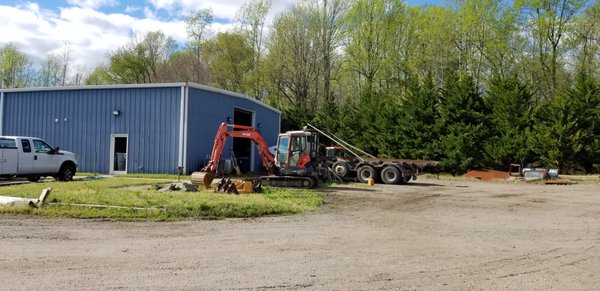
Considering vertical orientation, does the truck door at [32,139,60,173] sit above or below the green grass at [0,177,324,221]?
above

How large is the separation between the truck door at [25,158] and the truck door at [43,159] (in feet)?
0.57

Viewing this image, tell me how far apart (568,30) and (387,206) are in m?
31.7

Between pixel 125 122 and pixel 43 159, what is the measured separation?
621 centimetres

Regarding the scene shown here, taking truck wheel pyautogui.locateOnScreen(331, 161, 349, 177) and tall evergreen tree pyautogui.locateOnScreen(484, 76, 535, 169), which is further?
tall evergreen tree pyautogui.locateOnScreen(484, 76, 535, 169)

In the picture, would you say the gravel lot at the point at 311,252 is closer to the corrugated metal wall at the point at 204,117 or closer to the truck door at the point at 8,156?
the truck door at the point at 8,156

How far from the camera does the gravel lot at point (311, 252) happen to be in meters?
6.00

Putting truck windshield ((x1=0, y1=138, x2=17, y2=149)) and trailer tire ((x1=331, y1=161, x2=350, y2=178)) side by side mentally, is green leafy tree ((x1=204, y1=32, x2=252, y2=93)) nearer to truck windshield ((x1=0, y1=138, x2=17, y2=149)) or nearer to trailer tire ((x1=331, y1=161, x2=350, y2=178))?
trailer tire ((x1=331, y1=161, x2=350, y2=178))

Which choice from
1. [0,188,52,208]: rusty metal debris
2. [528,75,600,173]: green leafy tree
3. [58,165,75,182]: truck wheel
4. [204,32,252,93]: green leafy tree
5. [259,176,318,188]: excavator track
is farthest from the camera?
[204,32,252,93]: green leafy tree

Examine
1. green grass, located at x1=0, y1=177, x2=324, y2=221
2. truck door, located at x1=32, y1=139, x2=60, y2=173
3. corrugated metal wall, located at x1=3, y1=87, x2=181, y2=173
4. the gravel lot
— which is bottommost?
the gravel lot

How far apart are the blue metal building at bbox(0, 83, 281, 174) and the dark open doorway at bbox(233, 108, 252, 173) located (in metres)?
1.99

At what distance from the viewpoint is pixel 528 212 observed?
13.7m

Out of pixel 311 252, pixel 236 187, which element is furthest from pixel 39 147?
pixel 311 252

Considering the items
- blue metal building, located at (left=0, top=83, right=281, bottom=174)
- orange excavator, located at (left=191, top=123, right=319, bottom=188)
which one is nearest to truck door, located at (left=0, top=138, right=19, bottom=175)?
blue metal building, located at (left=0, top=83, right=281, bottom=174)

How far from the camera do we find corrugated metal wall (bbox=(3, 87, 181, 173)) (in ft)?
81.0
